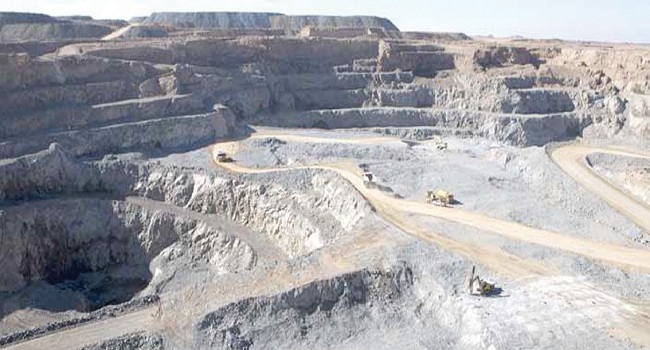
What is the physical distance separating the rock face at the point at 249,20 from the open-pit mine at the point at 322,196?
46.2 meters

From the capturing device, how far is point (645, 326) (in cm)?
2112

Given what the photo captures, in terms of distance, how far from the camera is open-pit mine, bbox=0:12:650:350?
22.9 metres

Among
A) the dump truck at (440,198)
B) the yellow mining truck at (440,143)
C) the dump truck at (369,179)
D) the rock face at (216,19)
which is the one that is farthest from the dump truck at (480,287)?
the rock face at (216,19)

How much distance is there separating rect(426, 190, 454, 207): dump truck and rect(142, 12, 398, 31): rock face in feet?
273

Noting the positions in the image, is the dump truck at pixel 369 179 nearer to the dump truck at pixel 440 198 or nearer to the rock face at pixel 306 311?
A: the dump truck at pixel 440 198

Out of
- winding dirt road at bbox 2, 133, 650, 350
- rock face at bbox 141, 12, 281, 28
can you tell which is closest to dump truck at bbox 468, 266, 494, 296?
winding dirt road at bbox 2, 133, 650, 350

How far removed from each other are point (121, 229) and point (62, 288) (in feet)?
16.3

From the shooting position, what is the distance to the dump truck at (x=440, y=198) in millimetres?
33281

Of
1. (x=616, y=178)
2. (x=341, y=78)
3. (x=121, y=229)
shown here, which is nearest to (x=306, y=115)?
(x=341, y=78)

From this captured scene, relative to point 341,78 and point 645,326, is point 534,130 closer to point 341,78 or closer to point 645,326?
point 341,78

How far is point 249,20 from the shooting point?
113750mm

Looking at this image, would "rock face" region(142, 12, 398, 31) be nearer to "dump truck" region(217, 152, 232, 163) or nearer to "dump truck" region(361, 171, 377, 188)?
"dump truck" region(217, 152, 232, 163)

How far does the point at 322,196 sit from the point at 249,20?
85.2m

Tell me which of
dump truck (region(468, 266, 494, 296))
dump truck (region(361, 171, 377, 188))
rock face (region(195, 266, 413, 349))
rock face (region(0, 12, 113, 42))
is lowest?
rock face (region(195, 266, 413, 349))
